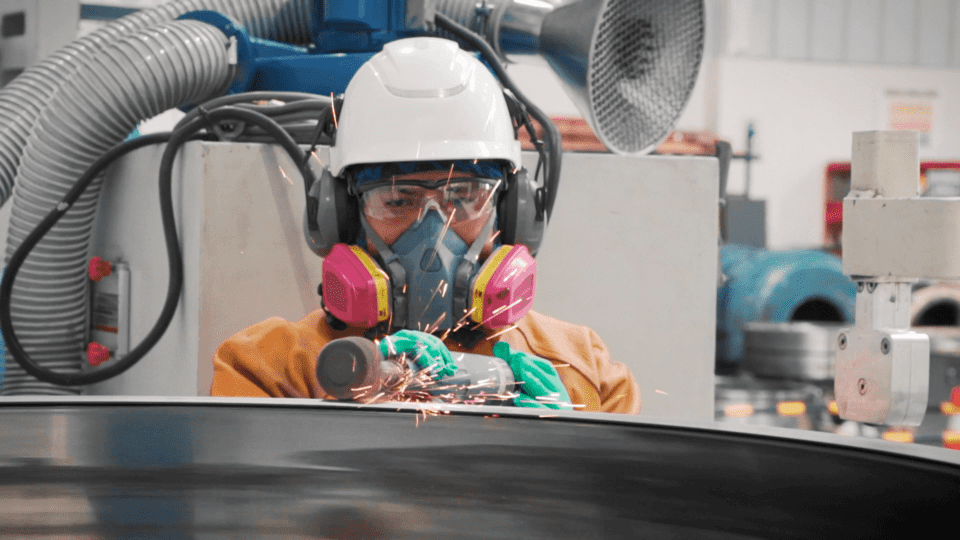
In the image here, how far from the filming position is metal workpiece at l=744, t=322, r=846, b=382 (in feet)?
17.0

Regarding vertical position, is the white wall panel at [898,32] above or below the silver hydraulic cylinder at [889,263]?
above

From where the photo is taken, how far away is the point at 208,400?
812 millimetres

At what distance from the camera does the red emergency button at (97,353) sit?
1.95m

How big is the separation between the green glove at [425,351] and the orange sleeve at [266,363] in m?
0.31

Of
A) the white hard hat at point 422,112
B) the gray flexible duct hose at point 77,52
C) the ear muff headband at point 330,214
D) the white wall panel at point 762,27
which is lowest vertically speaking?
the ear muff headband at point 330,214

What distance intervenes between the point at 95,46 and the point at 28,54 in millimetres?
742

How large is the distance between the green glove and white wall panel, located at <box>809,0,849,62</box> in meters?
9.24

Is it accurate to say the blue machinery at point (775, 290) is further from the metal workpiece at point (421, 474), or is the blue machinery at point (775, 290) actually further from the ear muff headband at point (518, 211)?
the metal workpiece at point (421, 474)

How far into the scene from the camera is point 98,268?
6.46 ft

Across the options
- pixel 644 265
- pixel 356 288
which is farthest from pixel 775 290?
pixel 356 288

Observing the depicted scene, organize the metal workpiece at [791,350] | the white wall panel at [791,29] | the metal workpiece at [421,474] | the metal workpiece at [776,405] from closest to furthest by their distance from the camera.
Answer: the metal workpiece at [421,474] → the metal workpiece at [776,405] → the metal workpiece at [791,350] → the white wall panel at [791,29]

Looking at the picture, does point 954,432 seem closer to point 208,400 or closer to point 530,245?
point 530,245

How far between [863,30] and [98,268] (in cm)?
931

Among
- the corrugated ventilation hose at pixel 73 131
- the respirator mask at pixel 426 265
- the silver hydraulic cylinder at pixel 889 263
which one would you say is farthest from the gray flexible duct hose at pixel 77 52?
the silver hydraulic cylinder at pixel 889 263
